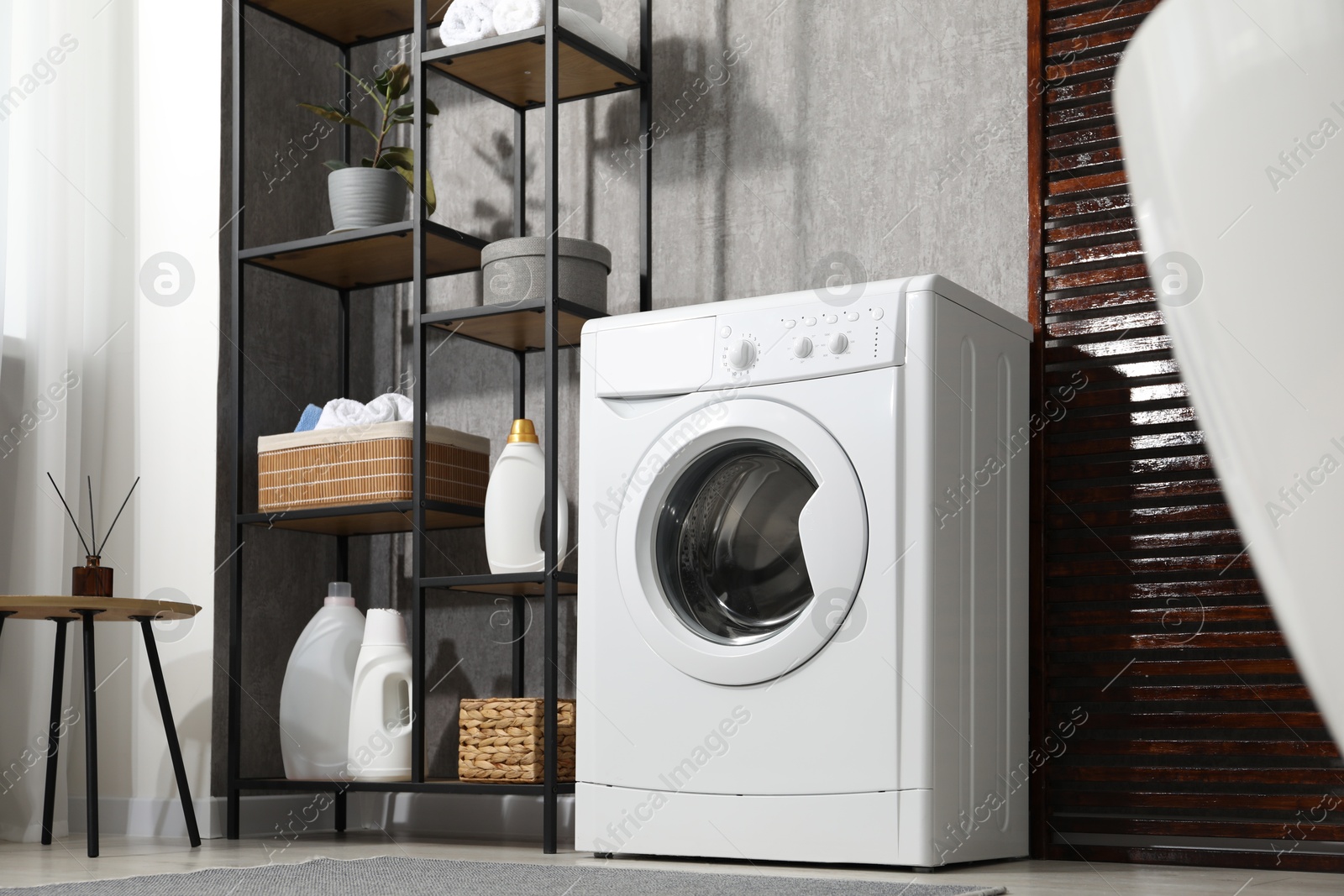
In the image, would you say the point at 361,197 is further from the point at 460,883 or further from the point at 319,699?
the point at 460,883

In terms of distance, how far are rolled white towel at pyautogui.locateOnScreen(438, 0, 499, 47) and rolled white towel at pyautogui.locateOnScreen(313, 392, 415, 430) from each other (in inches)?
27.2

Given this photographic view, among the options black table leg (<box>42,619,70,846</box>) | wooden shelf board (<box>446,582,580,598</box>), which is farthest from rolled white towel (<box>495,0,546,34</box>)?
black table leg (<box>42,619,70,846</box>)

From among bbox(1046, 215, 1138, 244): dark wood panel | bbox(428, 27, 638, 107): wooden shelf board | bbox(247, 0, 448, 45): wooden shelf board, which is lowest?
bbox(1046, 215, 1138, 244): dark wood panel

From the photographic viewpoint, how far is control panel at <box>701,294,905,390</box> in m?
1.98

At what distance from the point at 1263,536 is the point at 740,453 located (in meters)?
1.25

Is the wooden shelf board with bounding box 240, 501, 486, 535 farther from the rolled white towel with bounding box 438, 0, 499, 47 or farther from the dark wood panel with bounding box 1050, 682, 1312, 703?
the dark wood panel with bounding box 1050, 682, 1312, 703

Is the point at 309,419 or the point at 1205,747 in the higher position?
the point at 309,419

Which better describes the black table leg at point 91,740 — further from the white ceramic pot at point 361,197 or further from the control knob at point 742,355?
the control knob at point 742,355

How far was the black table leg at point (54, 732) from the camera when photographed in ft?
8.06

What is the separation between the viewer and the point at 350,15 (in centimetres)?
299

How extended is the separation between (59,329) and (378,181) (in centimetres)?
72

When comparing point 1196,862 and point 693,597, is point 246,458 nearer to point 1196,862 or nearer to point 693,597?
point 693,597

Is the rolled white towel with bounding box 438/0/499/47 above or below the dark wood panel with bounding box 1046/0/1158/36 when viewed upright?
above

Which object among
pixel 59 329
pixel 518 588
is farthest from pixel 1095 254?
pixel 59 329
